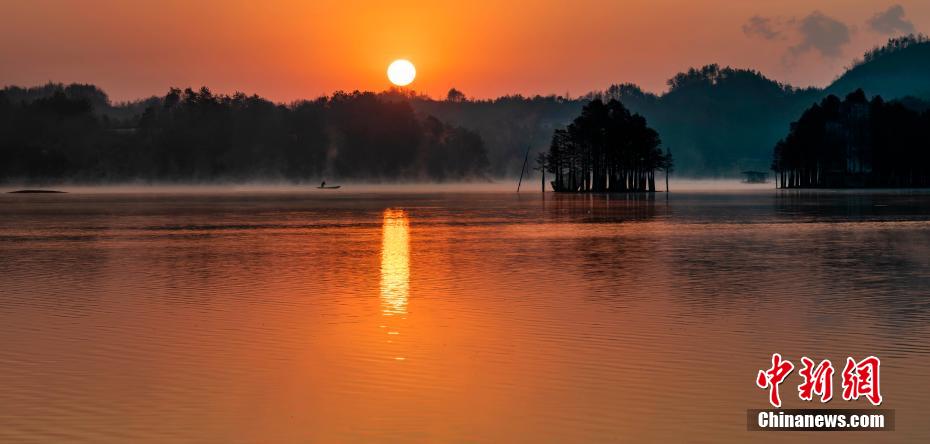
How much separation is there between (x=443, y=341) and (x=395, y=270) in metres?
16.9

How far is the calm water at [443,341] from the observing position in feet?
48.1

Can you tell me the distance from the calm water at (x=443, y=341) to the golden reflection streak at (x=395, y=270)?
190 mm

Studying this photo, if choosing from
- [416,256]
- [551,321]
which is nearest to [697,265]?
[416,256]

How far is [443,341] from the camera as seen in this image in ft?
69.8

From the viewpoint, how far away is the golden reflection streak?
27562mm

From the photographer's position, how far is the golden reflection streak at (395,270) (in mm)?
27562

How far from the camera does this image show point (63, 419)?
14.8m

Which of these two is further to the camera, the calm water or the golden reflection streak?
the golden reflection streak

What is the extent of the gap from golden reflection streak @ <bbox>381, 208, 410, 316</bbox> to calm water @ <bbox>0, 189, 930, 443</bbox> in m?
0.19

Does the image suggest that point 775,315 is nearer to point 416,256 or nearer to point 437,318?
point 437,318

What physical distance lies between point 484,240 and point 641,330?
107 feet

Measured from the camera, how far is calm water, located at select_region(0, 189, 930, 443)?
577 inches

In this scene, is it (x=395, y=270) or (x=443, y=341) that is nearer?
(x=443, y=341)

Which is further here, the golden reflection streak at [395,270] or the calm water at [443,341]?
the golden reflection streak at [395,270]
